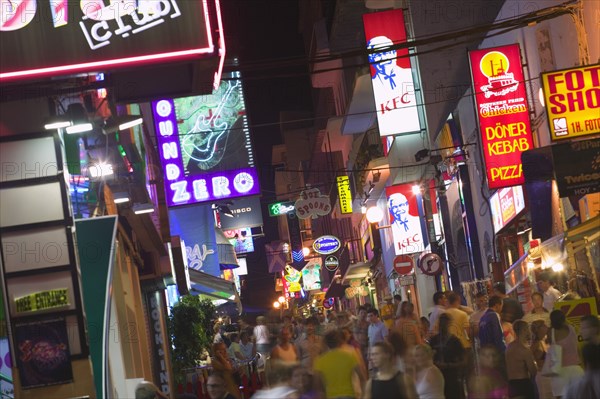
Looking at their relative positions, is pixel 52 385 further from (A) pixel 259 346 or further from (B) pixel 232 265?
(B) pixel 232 265

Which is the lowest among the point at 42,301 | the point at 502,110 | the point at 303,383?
the point at 303,383

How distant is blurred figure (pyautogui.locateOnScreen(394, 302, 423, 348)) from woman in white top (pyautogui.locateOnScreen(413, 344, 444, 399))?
13.7ft

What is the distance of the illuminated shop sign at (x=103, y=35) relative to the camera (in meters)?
10.6

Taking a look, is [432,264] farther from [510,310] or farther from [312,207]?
[510,310]

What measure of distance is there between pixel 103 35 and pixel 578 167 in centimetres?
703

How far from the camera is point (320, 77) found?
4859 cm

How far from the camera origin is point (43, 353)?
A: 1150cm

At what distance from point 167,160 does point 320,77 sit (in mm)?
22111

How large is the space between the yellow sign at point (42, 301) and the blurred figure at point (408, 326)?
529 cm

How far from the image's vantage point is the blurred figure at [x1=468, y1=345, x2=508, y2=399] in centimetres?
925

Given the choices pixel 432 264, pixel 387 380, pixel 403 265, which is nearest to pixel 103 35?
pixel 387 380

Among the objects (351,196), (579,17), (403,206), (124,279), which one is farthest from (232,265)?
(579,17)

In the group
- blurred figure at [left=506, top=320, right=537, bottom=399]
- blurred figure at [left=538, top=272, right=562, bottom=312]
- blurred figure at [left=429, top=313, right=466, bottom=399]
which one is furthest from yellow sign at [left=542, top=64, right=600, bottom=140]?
blurred figure at [left=506, top=320, right=537, bottom=399]

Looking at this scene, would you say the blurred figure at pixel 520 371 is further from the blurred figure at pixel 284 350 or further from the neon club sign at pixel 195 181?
the neon club sign at pixel 195 181
